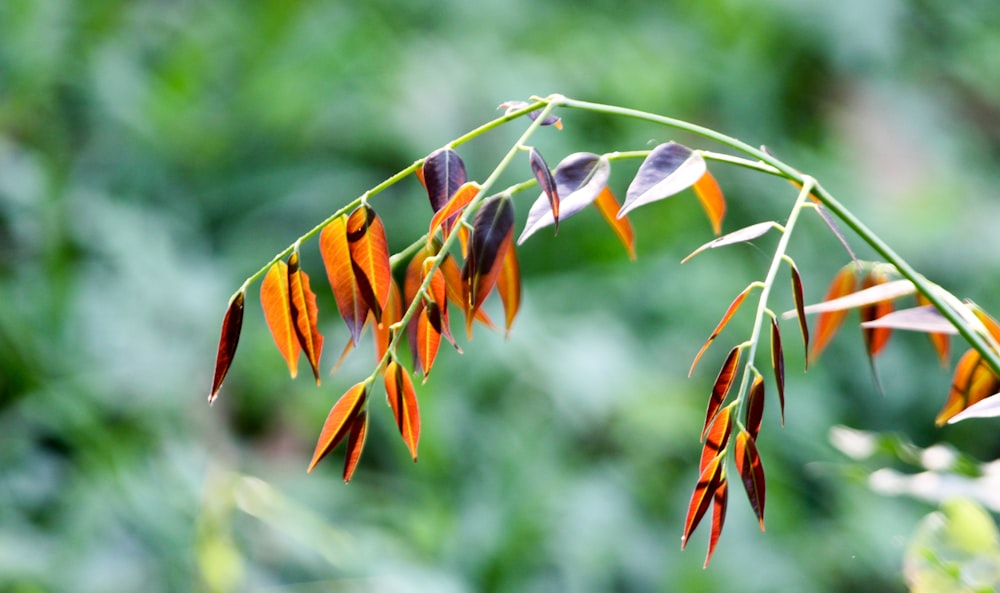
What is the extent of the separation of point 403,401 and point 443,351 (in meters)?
1.23

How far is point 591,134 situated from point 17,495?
130 cm

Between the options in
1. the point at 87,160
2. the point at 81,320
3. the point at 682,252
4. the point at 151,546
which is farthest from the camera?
the point at 682,252

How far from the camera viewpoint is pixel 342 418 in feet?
1.15

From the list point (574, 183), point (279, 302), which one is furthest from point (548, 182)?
point (279, 302)

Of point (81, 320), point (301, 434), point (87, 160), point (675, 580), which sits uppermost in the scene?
point (87, 160)

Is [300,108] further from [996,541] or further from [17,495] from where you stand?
[996,541]

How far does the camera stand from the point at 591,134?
2051mm

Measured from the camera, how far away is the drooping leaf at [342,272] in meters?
0.37

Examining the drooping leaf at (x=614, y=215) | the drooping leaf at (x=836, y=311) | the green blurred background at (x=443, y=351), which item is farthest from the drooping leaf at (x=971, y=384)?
the green blurred background at (x=443, y=351)

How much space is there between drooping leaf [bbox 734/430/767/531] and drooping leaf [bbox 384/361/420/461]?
0.39ft

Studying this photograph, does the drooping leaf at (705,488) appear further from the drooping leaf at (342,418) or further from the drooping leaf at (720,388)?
the drooping leaf at (342,418)

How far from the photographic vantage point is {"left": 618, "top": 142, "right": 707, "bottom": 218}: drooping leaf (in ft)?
1.07

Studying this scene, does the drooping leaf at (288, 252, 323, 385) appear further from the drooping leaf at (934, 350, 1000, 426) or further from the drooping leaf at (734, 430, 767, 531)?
the drooping leaf at (934, 350, 1000, 426)

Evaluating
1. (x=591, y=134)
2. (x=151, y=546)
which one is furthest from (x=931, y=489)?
(x=591, y=134)
